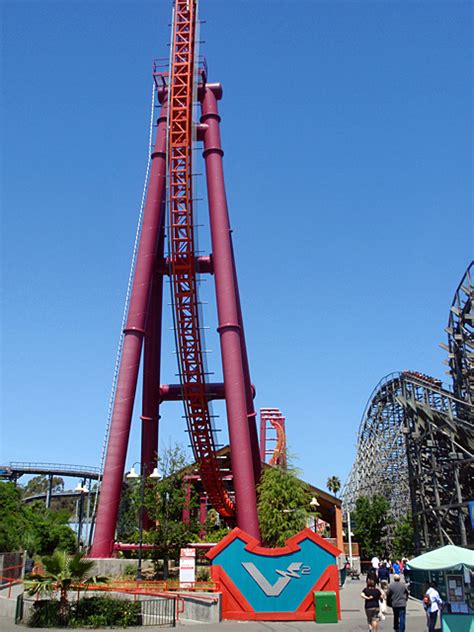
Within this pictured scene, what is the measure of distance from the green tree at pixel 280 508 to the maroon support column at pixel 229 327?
711cm

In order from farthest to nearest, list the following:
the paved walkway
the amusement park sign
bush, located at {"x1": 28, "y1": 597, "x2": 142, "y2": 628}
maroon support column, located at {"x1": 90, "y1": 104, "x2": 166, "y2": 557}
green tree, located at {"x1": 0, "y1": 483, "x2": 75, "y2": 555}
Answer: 1. green tree, located at {"x1": 0, "y1": 483, "x2": 75, "y2": 555}
2. maroon support column, located at {"x1": 90, "y1": 104, "x2": 166, "y2": 557}
3. the amusement park sign
4. bush, located at {"x1": 28, "y1": 597, "x2": 142, "y2": 628}
5. the paved walkway

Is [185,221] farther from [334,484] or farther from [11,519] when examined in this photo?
[334,484]

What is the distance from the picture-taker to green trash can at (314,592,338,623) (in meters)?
17.8

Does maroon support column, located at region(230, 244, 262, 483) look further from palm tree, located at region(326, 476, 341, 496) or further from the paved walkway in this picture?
palm tree, located at region(326, 476, 341, 496)

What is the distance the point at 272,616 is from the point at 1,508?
126 feet

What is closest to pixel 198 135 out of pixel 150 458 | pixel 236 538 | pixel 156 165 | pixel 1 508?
pixel 156 165

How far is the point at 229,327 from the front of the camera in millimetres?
29000

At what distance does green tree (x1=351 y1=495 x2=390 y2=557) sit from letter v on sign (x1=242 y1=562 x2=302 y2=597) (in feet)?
133

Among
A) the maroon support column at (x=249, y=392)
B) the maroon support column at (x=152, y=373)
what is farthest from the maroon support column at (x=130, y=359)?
the maroon support column at (x=249, y=392)

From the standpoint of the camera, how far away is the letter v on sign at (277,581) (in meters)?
18.5

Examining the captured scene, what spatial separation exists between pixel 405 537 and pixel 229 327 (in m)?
37.5

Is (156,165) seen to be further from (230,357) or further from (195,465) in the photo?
(195,465)

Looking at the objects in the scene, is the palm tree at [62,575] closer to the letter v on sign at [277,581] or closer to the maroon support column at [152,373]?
the letter v on sign at [277,581]

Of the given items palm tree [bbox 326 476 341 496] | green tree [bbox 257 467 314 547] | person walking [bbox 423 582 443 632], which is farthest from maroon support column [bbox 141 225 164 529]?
palm tree [bbox 326 476 341 496]
